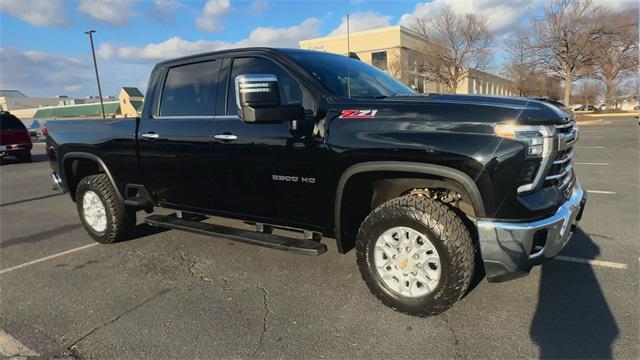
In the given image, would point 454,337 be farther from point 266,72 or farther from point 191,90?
point 191,90

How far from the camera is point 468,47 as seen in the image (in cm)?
4322

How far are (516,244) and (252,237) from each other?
2103mm

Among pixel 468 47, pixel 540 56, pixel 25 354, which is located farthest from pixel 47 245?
pixel 468 47

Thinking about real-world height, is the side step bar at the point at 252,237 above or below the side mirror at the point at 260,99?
below

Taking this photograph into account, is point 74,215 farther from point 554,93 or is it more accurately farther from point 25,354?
point 554,93

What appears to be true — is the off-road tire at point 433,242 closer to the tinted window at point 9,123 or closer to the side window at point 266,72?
the side window at point 266,72

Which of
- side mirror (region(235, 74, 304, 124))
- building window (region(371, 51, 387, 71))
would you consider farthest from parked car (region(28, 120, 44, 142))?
building window (region(371, 51, 387, 71))

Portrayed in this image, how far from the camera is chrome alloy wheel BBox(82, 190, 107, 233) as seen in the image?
502 centimetres

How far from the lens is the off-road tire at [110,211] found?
4.89 m

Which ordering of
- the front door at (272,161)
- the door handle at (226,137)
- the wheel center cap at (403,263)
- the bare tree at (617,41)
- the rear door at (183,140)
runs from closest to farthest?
1. the wheel center cap at (403,263)
2. the front door at (272,161)
3. the door handle at (226,137)
4. the rear door at (183,140)
5. the bare tree at (617,41)

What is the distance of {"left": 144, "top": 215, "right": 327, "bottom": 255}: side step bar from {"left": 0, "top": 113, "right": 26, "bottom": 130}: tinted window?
1305 centimetres

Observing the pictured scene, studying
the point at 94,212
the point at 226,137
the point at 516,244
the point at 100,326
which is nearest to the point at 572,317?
the point at 516,244

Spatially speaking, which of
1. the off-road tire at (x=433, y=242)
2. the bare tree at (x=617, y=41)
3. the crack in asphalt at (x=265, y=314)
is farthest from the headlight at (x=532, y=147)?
the bare tree at (x=617, y=41)

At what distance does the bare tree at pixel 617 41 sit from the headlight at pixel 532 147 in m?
40.3
